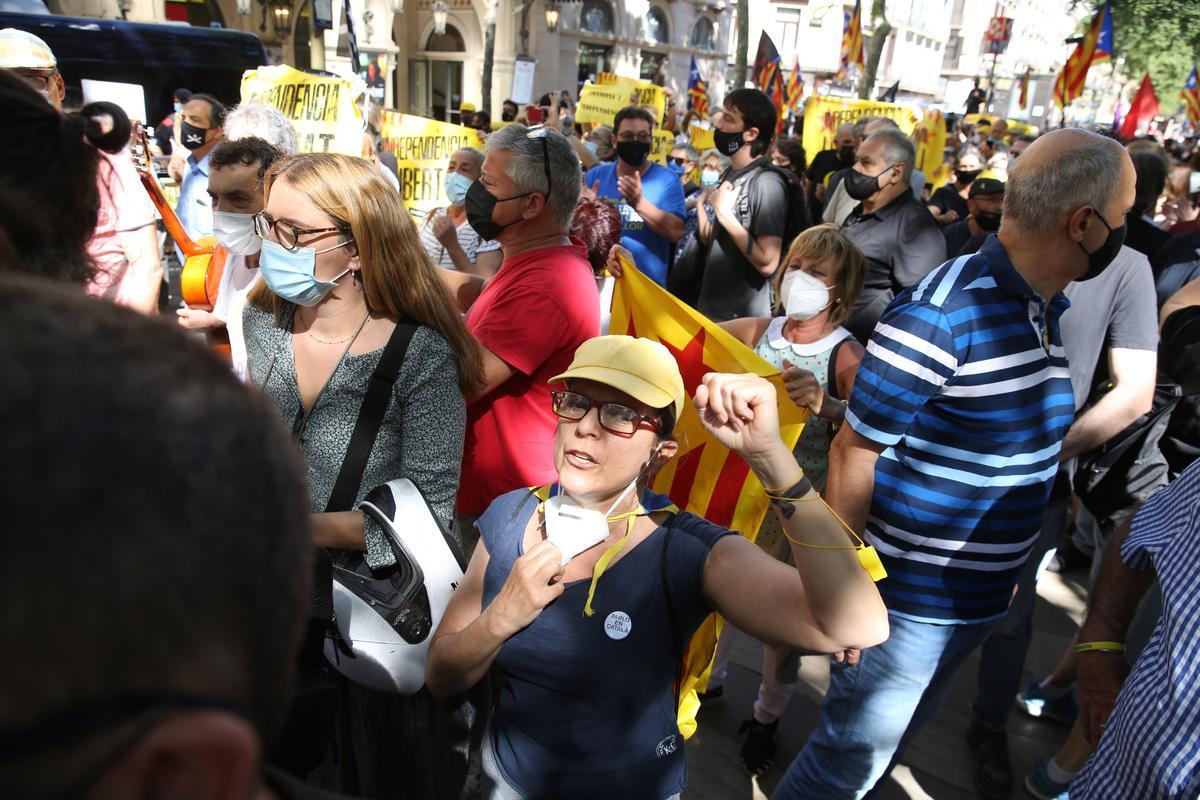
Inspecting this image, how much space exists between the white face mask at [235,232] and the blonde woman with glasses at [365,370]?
2.48ft

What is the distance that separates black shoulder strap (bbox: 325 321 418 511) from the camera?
2041 millimetres

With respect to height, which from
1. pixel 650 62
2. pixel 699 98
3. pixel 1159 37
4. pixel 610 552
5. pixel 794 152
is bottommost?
pixel 610 552

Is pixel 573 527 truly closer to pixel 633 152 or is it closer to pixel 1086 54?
pixel 633 152

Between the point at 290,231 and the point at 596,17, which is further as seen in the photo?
the point at 596,17

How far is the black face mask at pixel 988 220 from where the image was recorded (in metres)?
4.52

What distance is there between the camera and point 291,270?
2.07m

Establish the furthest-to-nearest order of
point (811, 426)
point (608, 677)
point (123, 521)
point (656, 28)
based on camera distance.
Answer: point (656, 28) → point (811, 426) → point (608, 677) → point (123, 521)

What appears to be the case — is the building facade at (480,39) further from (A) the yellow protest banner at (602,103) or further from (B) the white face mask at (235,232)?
(B) the white face mask at (235,232)

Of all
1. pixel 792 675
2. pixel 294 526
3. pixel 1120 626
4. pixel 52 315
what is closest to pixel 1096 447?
pixel 1120 626

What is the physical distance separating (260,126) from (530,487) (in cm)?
240

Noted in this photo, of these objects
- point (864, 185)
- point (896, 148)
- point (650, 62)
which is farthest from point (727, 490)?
point (650, 62)

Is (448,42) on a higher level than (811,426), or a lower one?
higher

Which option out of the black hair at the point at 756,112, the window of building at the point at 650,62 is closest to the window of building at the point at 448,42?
the window of building at the point at 650,62

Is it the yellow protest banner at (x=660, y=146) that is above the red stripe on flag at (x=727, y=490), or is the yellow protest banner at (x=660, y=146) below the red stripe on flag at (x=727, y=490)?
above
